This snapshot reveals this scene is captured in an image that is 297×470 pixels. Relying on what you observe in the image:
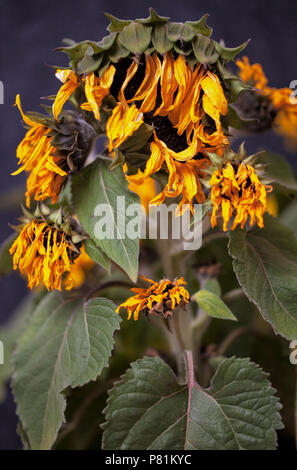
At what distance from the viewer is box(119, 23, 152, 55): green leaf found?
32 cm

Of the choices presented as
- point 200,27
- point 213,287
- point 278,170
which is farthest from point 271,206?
point 200,27

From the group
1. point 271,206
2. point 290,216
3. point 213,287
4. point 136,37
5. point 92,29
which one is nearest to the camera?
point 136,37

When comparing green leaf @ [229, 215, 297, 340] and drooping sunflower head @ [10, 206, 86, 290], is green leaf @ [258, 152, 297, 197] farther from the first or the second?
drooping sunflower head @ [10, 206, 86, 290]

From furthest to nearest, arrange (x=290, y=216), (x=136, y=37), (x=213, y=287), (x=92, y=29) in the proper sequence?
(x=92, y=29)
(x=290, y=216)
(x=213, y=287)
(x=136, y=37)

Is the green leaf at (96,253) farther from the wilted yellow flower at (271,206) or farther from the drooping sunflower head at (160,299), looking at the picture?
the wilted yellow flower at (271,206)

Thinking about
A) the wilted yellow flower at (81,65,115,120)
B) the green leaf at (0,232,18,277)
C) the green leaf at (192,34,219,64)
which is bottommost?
the green leaf at (0,232,18,277)

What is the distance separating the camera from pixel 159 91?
13.7 inches

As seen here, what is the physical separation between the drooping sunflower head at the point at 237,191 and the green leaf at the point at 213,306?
0.06m

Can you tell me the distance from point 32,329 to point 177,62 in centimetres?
24

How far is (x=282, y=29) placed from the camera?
3.00 ft

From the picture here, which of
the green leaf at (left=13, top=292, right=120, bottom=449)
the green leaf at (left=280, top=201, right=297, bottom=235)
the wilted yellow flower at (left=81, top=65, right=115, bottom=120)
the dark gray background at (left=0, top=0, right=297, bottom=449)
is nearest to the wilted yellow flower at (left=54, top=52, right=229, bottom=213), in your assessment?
the wilted yellow flower at (left=81, top=65, right=115, bottom=120)

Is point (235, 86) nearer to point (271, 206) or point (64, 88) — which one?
point (64, 88)

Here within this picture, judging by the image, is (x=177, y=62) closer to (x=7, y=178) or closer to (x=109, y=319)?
(x=109, y=319)

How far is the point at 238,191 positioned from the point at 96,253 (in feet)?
0.35
